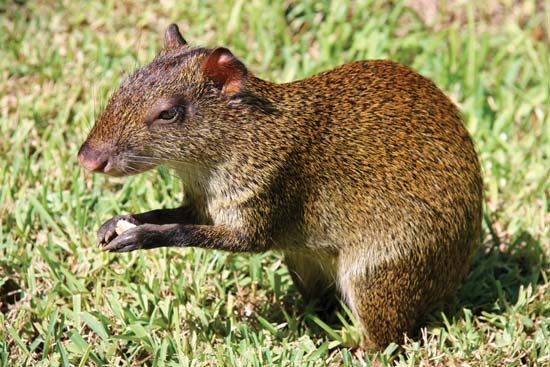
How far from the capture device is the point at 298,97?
459 centimetres

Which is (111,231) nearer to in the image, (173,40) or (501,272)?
(173,40)

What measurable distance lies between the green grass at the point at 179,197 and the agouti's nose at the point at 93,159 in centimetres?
92

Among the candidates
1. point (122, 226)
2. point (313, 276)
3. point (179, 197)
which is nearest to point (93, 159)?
point (122, 226)

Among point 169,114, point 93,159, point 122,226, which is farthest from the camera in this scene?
point 122,226

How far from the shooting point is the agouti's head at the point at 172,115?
4.14m

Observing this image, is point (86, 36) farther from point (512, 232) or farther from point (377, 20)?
point (512, 232)

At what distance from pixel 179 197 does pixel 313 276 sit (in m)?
1.04

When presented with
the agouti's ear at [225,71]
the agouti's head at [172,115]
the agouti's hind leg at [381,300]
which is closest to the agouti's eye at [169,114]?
the agouti's head at [172,115]

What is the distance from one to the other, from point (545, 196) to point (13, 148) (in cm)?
313

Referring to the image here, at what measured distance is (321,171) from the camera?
455 cm

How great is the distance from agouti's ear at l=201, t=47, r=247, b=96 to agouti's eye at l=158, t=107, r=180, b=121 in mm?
210

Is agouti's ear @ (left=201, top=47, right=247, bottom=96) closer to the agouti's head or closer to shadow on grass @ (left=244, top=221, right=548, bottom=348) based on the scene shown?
the agouti's head

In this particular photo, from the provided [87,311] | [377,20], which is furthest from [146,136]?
[377,20]

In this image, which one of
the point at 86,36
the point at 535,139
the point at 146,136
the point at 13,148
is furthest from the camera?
the point at 86,36
